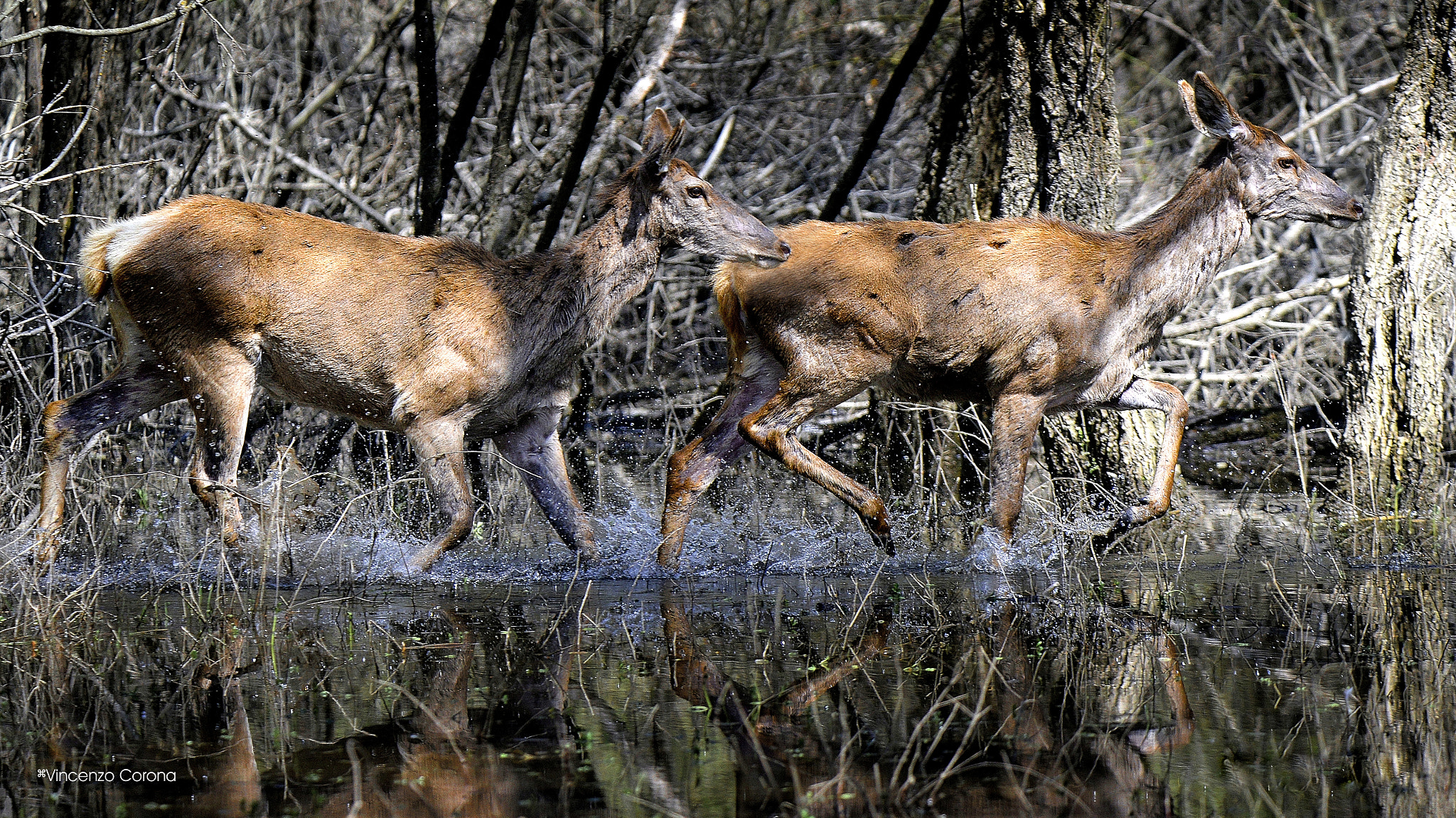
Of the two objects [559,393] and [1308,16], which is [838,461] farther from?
[1308,16]

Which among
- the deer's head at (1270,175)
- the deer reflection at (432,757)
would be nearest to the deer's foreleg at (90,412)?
the deer reflection at (432,757)

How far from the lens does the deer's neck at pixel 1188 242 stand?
24.3 ft

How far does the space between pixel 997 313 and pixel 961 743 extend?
12.5 ft

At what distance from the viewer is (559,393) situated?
7.36 metres

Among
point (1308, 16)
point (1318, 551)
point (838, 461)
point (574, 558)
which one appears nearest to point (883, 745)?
point (574, 558)

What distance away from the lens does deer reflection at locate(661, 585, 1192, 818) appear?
11.1ft

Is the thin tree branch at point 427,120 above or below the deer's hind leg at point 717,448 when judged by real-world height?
above

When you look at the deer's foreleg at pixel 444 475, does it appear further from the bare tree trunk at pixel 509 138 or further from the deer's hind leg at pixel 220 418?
the bare tree trunk at pixel 509 138

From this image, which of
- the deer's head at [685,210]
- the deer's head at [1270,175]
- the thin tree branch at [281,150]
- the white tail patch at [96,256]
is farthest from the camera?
the thin tree branch at [281,150]

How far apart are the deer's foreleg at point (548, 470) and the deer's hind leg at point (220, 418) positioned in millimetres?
1275

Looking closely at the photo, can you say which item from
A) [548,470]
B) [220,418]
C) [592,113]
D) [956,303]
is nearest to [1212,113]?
[956,303]

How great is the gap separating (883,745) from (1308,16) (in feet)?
39.8

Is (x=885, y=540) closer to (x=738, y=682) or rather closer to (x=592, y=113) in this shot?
(x=738, y=682)

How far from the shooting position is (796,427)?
7.48 metres
